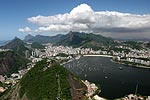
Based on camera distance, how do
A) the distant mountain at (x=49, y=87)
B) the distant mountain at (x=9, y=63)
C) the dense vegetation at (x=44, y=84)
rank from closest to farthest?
the dense vegetation at (x=44, y=84)
the distant mountain at (x=49, y=87)
the distant mountain at (x=9, y=63)

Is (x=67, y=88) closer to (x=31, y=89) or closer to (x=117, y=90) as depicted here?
(x=31, y=89)

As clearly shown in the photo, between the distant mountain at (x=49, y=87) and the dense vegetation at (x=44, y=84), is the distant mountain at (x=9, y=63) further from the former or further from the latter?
the distant mountain at (x=49, y=87)

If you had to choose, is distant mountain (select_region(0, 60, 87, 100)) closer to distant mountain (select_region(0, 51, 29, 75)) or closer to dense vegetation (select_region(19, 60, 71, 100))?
dense vegetation (select_region(19, 60, 71, 100))

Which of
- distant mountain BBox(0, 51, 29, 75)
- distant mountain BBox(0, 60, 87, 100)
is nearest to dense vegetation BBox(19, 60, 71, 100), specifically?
distant mountain BBox(0, 60, 87, 100)

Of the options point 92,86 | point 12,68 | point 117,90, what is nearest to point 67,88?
point 92,86

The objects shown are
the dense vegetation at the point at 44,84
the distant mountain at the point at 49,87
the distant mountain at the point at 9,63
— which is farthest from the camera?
the distant mountain at the point at 9,63

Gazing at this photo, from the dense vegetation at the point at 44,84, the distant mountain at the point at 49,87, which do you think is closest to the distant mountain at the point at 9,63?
the dense vegetation at the point at 44,84
